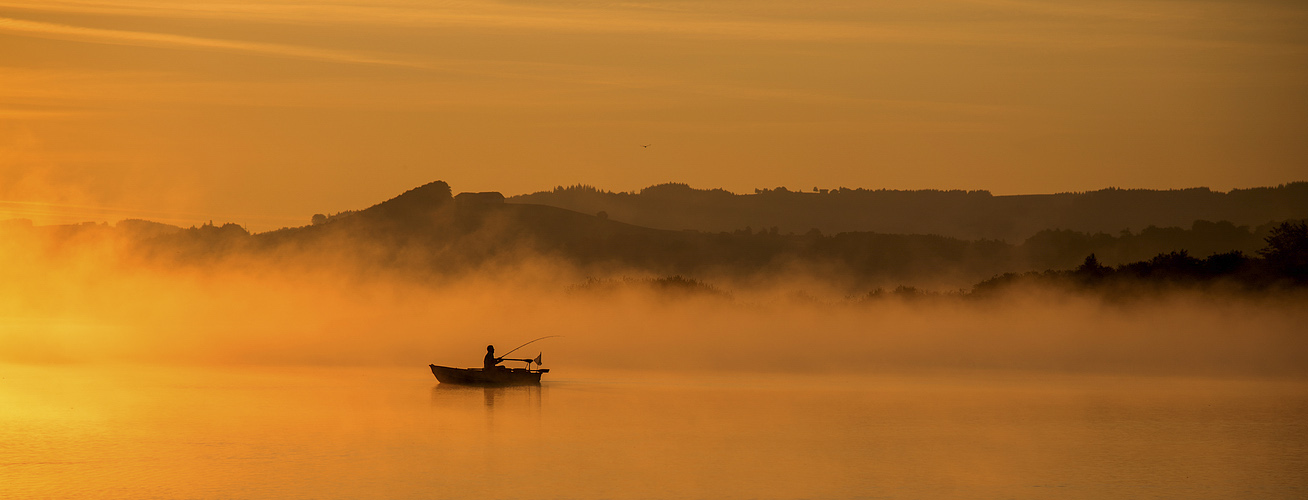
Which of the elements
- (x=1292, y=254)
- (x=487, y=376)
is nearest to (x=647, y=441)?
(x=487, y=376)

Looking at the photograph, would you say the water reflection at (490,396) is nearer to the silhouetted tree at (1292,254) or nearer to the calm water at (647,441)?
the calm water at (647,441)

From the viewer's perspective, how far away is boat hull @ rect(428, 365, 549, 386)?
199ft

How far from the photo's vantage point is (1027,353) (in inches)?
3787

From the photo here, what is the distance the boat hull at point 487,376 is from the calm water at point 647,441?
2.97ft

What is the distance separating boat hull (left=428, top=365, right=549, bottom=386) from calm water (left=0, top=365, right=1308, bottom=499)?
2.97 feet

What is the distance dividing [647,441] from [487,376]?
63.8 feet

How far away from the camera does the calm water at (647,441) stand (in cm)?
3378

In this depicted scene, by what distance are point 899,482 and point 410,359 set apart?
67.9 meters

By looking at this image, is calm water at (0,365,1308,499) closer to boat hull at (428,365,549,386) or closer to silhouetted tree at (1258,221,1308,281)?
boat hull at (428,365,549,386)

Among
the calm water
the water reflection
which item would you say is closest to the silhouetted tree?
the calm water

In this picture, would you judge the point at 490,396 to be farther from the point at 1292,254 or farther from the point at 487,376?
the point at 1292,254

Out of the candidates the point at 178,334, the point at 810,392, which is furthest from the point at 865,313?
the point at 178,334

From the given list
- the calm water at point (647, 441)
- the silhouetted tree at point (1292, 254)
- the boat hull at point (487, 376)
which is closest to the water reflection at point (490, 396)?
the calm water at point (647, 441)

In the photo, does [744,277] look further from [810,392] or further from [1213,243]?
[810,392]
